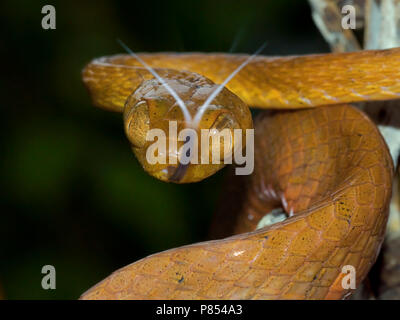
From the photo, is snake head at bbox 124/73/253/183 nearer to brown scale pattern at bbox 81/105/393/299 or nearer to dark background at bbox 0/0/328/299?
brown scale pattern at bbox 81/105/393/299

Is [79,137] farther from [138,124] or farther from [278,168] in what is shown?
[138,124]

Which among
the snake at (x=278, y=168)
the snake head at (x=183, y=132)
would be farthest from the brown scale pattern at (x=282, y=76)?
the snake head at (x=183, y=132)

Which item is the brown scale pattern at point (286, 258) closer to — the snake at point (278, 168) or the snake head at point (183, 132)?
the snake at point (278, 168)

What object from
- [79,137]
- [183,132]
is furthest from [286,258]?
[79,137]

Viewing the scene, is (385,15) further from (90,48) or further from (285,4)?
(90,48)

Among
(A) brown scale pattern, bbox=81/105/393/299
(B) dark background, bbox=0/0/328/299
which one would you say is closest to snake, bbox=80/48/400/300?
(A) brown scale pattern, bbox=81/105/393/299
